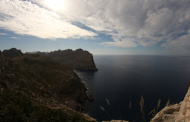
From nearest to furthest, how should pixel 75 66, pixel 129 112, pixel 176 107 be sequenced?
pixel 176 107
pixel 129 112
pixel 75 66

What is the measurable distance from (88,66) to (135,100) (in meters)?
117

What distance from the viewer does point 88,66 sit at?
168250 millimetres

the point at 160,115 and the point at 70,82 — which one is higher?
the point at 160,115

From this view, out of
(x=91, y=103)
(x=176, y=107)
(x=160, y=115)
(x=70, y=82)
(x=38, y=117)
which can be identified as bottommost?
(x=91, y=103)

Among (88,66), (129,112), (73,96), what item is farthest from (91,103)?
(88,66)

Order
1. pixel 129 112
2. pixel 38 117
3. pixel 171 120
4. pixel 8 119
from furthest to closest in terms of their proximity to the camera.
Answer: pixel 129 112
pixel 38 117
pixel 8 119
pixel 171 120

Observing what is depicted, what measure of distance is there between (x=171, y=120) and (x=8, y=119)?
16.7 metres

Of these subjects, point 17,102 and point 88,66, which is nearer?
point 17,102

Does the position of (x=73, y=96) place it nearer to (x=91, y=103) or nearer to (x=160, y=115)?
(x=91, y=103)

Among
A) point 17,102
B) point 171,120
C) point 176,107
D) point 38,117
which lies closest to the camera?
point 171,120

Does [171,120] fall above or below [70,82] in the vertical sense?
above

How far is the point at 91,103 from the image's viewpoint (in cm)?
5731

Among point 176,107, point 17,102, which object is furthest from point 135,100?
point 17,102

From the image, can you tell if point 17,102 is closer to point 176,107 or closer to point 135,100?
point 176,107
